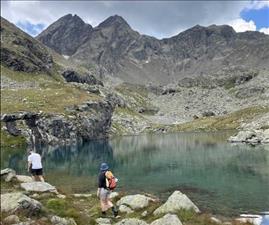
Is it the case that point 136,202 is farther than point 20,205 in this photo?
Yes

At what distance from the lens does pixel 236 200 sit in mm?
50375

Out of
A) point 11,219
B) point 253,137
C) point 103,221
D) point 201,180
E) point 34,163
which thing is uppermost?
point 253,137

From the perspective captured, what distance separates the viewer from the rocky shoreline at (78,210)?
26.0 metres

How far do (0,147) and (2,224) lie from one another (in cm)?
14387

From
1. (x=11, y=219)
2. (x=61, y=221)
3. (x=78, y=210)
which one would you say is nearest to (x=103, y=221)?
(x=78, y=210)

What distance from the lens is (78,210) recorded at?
34.1 metres

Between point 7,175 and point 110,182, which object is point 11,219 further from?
point 7,175

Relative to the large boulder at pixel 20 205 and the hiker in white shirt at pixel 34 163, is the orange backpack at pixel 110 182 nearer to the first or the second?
the large boulder at pixel 20 205

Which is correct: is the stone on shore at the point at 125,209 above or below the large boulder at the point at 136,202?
below

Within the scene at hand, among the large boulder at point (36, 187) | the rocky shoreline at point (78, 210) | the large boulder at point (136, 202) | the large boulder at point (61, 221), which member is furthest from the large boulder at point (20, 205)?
the large boulder at point (136, 202)

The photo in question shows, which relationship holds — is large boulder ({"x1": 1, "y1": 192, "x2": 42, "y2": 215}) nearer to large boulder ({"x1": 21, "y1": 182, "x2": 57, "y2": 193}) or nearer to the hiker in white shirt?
large boulder ({"x1": 21, "y1": 182, "x2": 57, "y2": 193})

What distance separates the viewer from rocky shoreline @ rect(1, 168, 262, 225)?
2597 centimetres

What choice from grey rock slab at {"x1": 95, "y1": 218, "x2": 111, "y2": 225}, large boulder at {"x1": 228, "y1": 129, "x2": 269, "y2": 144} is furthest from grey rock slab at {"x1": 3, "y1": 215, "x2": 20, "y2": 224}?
large boulder at {"x1": 228, "y1": 129, "x2": 269, "y2": 144}

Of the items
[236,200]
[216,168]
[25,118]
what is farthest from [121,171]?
[25,118]
